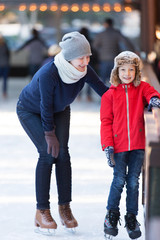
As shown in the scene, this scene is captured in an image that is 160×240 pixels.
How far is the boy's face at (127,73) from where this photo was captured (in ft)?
10.0

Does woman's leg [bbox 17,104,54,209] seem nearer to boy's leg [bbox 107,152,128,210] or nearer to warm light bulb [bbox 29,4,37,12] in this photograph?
boy's leg [bbox 107,152,128,210]

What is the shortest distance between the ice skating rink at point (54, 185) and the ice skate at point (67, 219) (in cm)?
4

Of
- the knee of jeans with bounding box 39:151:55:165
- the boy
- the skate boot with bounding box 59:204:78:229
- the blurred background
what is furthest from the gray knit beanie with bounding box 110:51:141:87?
the blurred background

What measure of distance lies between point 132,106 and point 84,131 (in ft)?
13.5

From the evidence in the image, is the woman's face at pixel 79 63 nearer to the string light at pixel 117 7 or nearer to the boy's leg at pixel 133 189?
the boy's leg at pixel 133 189

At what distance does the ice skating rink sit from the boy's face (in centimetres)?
92

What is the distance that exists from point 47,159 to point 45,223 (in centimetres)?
38

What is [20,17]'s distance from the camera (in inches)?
626

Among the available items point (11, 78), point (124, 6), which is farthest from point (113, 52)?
point (11, 78)

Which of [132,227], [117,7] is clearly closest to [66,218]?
[132,227]

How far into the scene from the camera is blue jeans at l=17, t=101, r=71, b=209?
10.9 feet

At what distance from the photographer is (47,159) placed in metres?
3.32

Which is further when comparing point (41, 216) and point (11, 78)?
point (11, 78)

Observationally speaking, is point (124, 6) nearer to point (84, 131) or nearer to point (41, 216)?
point (84, 131)
